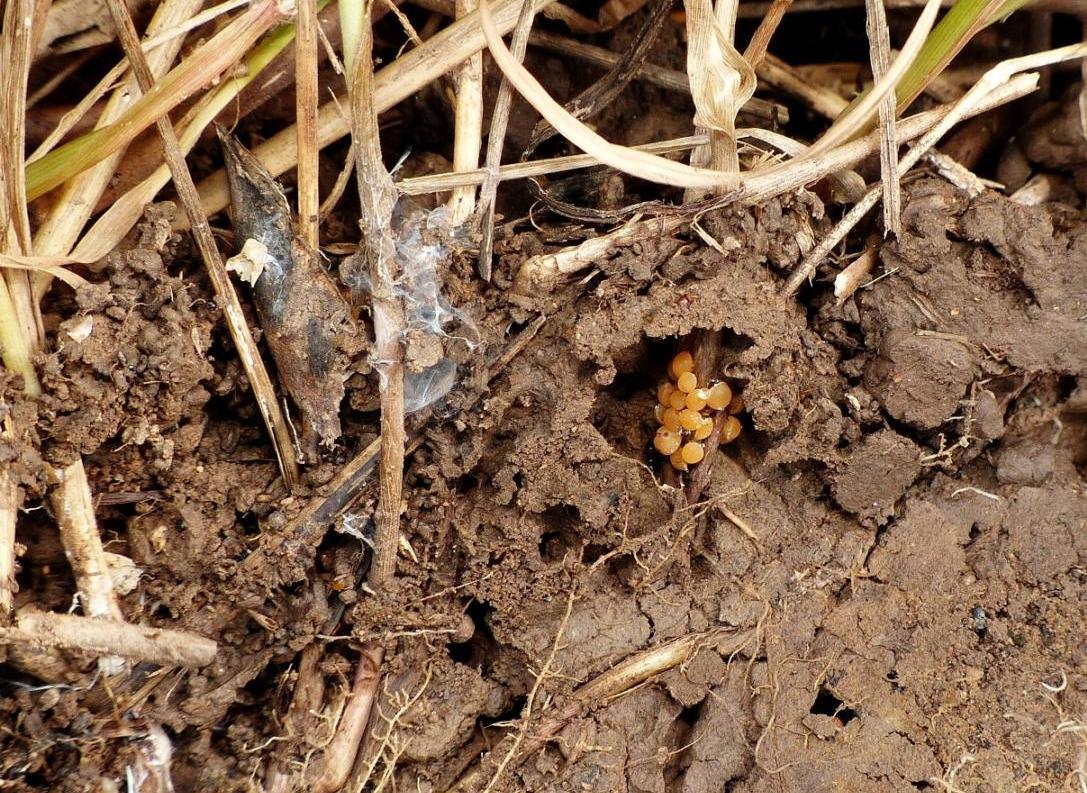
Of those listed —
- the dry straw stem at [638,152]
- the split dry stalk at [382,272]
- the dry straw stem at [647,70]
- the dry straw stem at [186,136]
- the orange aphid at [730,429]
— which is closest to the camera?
the dry straw stem at [638,152]

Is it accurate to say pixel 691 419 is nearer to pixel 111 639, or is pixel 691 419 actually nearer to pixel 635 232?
pixel 635 232

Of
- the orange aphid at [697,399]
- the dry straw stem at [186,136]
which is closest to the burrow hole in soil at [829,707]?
the orange aphid at [697,399]

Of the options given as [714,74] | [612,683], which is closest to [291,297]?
[714,74]

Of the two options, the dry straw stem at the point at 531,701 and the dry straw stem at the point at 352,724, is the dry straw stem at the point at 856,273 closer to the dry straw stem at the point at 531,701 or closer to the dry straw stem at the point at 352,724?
the dry straw stem at the point at 531,701

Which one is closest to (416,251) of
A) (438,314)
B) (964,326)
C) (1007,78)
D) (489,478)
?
(438,314)

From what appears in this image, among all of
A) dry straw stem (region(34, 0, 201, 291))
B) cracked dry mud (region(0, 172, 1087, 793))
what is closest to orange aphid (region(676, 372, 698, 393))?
cracked dry mud (region(0, 172, 1087, 793))

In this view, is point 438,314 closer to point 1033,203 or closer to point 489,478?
point 489,478
